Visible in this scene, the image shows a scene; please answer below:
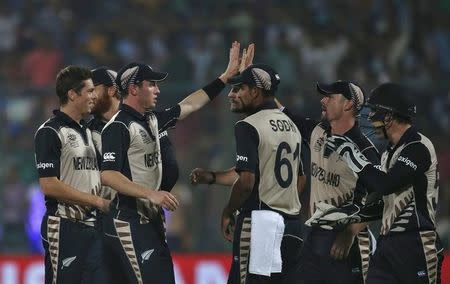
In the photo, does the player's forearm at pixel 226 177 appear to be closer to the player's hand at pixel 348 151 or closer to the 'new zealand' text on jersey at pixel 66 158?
the 'new zealand' text on jersey at pixel 66 158

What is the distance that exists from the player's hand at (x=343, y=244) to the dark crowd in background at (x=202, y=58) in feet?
18.6

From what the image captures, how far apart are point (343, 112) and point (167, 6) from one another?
9.48m

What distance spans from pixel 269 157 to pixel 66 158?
155 centimetres

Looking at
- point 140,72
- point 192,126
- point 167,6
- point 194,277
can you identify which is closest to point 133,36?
point 167,6

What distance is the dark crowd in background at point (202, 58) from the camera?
48.2 ft

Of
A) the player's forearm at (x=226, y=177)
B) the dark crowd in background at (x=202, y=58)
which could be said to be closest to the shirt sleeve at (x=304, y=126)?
the player's forearm at (x=226, y=177)

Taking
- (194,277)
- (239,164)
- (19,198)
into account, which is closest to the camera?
(239,164)

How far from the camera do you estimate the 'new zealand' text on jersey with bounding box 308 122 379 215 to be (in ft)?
28.3

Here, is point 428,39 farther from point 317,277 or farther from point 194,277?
point 317,277

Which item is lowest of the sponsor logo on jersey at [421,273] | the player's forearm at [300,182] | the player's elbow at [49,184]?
the sponsor logo on jersey at [421,273]

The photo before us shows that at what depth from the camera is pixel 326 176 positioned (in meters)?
8.68

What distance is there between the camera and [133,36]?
17453mm

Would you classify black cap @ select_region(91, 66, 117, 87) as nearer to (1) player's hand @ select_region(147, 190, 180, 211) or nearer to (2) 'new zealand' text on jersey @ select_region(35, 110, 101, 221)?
(2) 'new zealand' text on jersey @ select_region(35, 110, 101, 221)

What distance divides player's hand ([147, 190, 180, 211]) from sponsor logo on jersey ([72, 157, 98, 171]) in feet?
2.98
